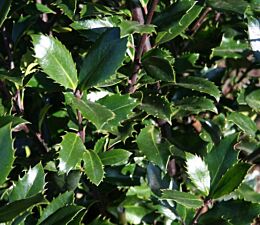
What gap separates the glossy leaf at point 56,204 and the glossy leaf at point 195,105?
1.46 ft

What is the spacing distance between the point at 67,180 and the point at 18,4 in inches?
20.1

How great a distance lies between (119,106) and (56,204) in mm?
294

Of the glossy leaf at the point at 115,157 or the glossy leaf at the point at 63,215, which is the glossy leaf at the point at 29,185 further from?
the glossy leaf at the point at 115,157

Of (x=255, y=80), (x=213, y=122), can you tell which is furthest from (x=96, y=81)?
(x=255, y=80)

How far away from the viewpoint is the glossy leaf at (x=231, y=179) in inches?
54.0

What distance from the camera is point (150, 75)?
1435 millimetres

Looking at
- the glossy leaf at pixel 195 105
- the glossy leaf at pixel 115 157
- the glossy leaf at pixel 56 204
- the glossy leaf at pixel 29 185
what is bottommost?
the glossy leaf at pixel 115 157

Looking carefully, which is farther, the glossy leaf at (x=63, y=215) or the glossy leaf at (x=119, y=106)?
the glossy leaf at (x=119, y=106)

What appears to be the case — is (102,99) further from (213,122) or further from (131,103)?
(213,122)

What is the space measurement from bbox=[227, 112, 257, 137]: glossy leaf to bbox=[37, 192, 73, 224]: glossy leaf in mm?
616

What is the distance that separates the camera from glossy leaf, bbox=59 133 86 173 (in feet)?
4.51

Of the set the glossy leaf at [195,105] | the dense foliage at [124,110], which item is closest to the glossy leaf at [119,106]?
the dense foliage at [124,110]

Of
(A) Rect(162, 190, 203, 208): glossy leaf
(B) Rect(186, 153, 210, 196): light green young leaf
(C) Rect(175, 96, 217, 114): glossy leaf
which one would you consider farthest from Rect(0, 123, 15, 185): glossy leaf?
(C) Rect(175, 96, 217, 114): glossy leaf

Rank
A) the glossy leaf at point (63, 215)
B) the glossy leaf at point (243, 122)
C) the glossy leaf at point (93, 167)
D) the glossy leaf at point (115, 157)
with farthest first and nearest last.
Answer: the glossy leaf at point (243, 122), the glossy leaf at point (115, 157), the glossy leaf at point (93, 167), the glossy leaf at point (63, 215)
